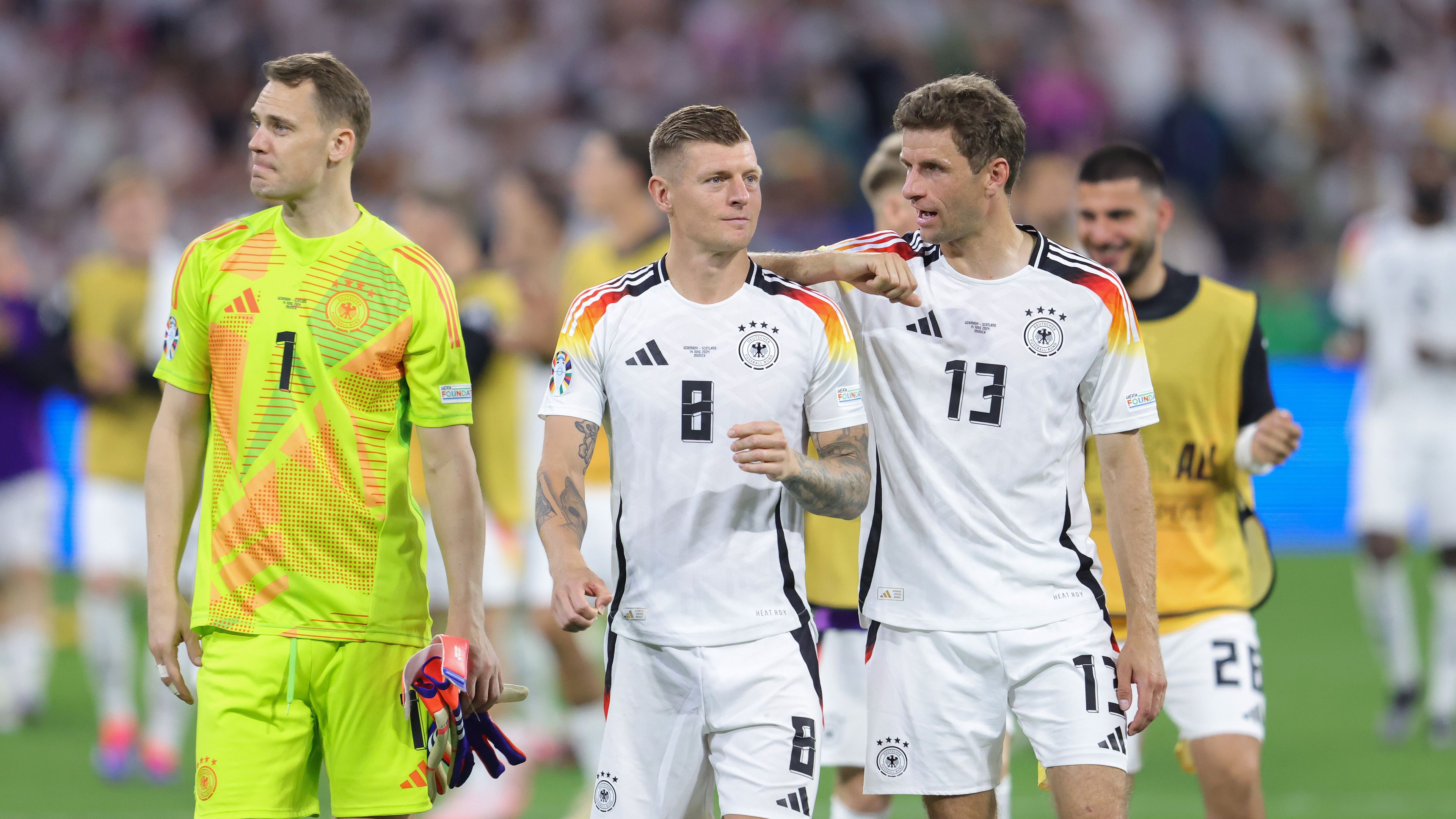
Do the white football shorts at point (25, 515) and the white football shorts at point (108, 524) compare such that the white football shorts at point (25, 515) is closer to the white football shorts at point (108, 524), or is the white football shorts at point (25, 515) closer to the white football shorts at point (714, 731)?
the white football shorts at point (108, 524)

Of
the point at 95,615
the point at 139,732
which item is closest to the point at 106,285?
the point at 95,615

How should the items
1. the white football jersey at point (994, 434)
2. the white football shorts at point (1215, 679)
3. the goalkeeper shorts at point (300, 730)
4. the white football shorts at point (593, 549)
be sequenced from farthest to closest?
the white football shorts at point (593, 549) → the white football shorts at point (1215, 679) → the white football jersey at point (994, 434) → the goalkeeper shorts at point (300, 730)

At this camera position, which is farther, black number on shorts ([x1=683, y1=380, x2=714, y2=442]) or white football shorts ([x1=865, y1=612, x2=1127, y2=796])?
white football shorts ([x1=865, y1=612, x2=1127, y2=796])

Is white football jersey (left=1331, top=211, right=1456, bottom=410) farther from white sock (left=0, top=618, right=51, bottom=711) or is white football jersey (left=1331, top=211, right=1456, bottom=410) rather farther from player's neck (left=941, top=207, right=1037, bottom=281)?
white sock (left=0, top=618, right=51, bottom=711)

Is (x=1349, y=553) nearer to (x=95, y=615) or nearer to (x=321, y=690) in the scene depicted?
(x=95, y=615)

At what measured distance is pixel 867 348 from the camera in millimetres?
4645

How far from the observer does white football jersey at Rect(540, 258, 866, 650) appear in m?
4.28

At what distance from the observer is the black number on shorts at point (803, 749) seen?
424 cm

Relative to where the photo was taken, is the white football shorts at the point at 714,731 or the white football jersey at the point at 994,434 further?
the white football jersey at the point at 994,434

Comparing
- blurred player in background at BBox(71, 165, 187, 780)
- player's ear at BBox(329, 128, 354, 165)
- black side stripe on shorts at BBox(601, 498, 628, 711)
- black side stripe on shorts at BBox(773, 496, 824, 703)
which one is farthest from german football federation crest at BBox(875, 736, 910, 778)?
blurred player in background at BBox(71, 165, 187, 780)

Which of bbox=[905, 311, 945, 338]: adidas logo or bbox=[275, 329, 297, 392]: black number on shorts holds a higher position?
bbox=[905, 311, 945, 338]: adidas logo

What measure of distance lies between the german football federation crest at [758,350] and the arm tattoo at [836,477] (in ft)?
0.77

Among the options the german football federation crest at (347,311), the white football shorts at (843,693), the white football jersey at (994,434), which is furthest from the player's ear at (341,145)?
the white football shorts at (843,693)

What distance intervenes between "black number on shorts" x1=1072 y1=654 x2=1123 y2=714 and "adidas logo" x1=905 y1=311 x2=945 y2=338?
917mm
